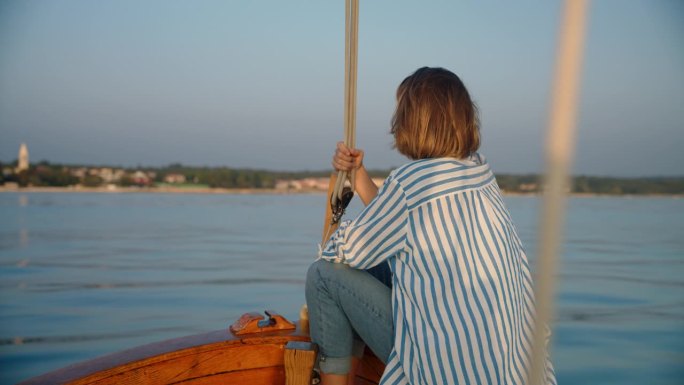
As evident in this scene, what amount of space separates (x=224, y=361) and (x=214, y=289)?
523 cm

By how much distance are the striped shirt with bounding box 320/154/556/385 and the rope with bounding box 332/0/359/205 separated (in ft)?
0.86

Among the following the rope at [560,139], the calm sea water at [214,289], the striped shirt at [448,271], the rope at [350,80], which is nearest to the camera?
the rope at [560,139]

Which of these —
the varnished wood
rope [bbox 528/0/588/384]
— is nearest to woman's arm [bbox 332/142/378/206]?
the varnished wood

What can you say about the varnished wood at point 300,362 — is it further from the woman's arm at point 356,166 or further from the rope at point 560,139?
the rope at point 560,139

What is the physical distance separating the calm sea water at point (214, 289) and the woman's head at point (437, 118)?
34cm

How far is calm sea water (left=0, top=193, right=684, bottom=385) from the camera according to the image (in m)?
5.20

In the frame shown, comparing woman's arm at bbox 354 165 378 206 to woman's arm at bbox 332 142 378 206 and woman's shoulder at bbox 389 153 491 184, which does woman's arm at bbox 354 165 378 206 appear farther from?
woman's shoulder at bbox 389 153 491 184

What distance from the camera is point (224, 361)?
1923 millimetres

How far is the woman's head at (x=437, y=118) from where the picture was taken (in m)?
1.70

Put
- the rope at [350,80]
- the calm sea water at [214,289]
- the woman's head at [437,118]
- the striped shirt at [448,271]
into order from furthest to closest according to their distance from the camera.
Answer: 1. the calm sea water at [214,289]
2. the rope at [350,80]
3. the woman's head at [437,118]
4. the striped shirt at [448,271]

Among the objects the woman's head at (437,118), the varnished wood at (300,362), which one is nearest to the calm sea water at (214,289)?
the woman's head at (437,118)

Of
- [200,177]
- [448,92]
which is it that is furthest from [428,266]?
[200,177]

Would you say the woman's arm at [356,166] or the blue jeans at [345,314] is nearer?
the blue jeans at [345,314]

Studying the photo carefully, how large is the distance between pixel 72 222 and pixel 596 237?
9.96 meters
